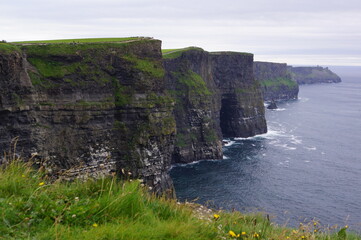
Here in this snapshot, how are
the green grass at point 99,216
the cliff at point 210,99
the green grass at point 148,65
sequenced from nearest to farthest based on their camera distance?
the green grass at point 99,216 → the green grass at point 148,65 → the cliff at point 210,99

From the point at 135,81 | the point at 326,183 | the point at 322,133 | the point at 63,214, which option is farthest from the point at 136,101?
the point at 322,133

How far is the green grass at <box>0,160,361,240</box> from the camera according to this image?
682cm

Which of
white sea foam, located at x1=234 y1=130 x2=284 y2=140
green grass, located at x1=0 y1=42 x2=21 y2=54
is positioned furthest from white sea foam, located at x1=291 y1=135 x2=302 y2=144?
green grass, located at x1=0 y1=42 x2=21 y2=54

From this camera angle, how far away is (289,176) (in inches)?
2778

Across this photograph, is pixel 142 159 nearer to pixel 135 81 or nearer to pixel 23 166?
pixel 135 81

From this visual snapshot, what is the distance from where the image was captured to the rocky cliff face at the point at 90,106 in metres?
43.9

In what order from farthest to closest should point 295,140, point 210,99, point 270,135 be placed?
point 270,135
point 295,140
point 210,99

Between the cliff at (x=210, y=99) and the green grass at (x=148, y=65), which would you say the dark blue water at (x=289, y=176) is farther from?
the green grass at (x=148, y=65)

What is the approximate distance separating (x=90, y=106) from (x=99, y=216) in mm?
44492

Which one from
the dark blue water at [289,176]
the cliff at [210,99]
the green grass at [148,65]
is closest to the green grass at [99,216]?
the dark blue water at [289,176]

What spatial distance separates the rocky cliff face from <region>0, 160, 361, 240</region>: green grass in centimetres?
3601

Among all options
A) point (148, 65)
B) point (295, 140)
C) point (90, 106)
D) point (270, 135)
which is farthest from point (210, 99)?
point (90, 106)

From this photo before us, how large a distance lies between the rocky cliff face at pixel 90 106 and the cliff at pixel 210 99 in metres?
27.3

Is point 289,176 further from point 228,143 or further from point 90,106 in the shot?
point 90,106
